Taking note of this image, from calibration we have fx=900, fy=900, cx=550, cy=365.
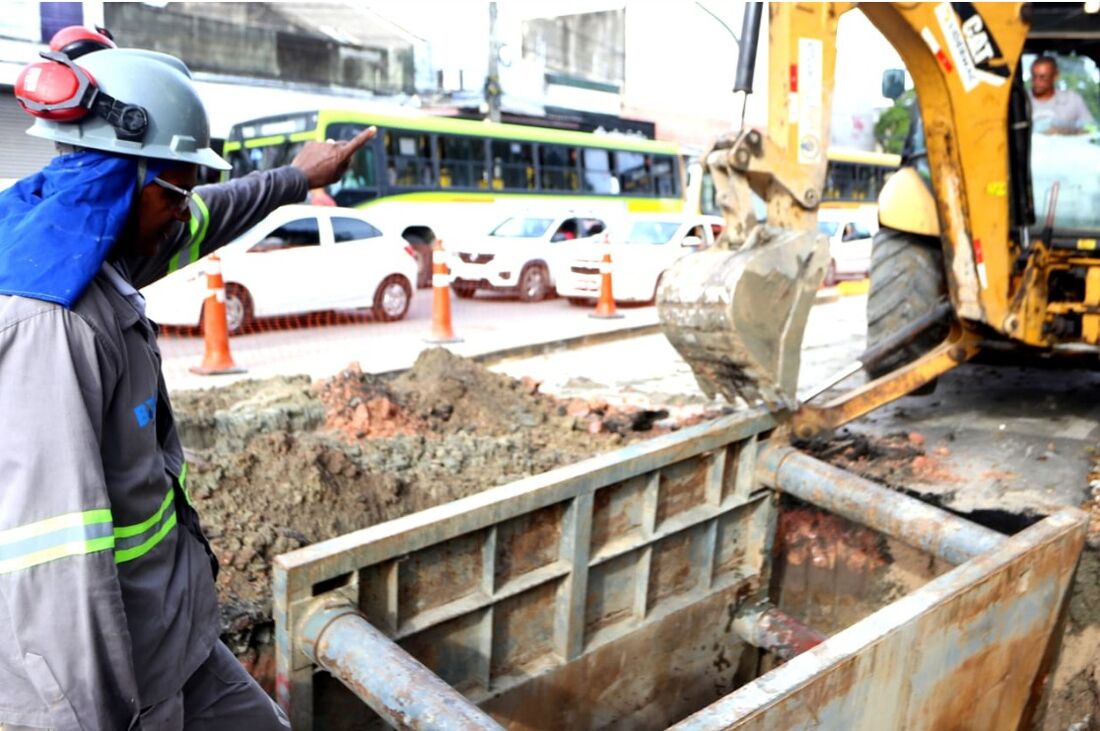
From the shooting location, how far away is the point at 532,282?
52.0ft

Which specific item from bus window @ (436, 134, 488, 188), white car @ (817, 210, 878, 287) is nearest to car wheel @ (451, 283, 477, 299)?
bus window @ (436, 134, 488, 188)

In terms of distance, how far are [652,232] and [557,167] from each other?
6207mm

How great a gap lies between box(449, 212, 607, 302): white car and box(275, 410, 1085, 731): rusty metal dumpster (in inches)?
432

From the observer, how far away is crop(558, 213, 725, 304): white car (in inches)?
581

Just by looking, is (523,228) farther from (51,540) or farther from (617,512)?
(51,540)

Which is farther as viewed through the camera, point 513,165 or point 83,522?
point 513,165

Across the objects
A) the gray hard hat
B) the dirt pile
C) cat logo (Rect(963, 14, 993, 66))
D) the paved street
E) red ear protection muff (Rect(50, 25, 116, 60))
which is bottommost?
the dirt pile

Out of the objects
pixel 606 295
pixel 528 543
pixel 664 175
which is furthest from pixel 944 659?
pixel 664 175

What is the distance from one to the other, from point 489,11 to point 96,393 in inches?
1108

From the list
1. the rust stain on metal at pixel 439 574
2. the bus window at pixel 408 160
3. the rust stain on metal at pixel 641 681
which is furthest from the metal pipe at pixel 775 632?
the bus window at pixel 408 160

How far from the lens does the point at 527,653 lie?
4039mm

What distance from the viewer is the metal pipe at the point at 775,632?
15.3ft

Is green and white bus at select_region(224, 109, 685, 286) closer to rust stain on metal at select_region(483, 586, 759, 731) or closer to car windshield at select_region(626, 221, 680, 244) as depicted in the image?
car windshield at select_region(626, 221, 680, 244)

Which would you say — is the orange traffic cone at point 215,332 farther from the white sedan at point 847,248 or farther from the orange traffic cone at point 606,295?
the white sedan at point 847,248
